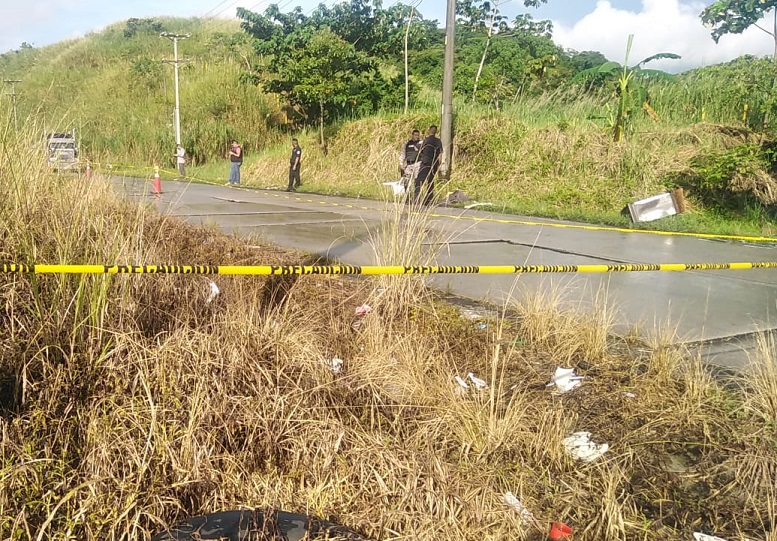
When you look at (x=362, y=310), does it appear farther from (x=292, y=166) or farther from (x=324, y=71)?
(x=324, y=71)

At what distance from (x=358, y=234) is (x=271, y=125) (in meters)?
24.7

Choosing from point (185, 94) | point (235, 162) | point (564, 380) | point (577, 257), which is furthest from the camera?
point (185, 94)

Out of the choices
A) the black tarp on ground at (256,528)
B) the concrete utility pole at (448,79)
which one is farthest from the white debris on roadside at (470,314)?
the concrete utility pole at (448,79)

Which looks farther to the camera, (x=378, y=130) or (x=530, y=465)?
(x=378, y=130)

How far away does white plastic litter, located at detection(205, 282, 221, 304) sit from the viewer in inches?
172

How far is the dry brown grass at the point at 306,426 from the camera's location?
8.81 feet

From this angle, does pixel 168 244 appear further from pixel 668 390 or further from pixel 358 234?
pixel 358 234

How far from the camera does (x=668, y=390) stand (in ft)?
12.9

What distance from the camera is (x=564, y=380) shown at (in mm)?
4125

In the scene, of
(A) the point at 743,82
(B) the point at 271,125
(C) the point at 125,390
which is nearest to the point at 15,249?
(C) the point at 125,390

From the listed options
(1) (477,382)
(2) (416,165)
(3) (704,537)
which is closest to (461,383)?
(1) (477,382)

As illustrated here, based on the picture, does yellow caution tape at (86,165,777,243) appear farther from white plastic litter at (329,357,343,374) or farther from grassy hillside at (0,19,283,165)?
grassy hillside at (0,19,283,165)

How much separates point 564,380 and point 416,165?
19.3ft

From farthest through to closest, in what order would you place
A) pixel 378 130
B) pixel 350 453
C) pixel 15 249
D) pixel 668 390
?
pixel 378 130, pixel 668 390, pixel 15 249, pixel 350 453
